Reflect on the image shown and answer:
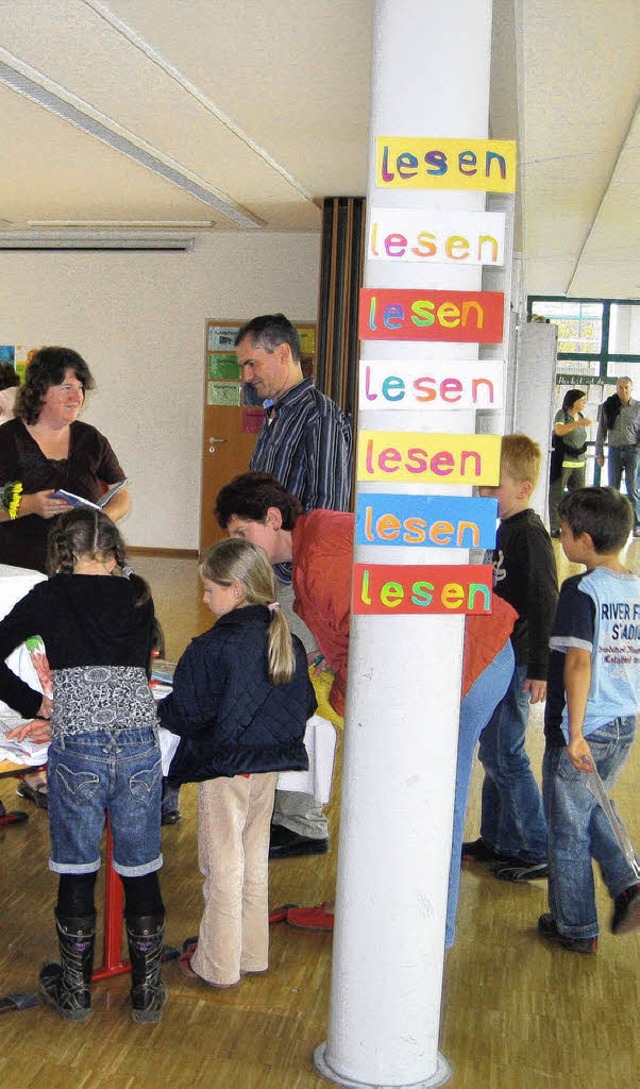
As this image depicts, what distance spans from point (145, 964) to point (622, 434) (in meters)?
12.8

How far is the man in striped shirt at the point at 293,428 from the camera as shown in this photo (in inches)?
145

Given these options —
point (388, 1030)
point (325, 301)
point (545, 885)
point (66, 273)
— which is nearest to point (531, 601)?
point (545, 885)

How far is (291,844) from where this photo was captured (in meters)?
3.86

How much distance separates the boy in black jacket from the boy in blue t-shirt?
1.24 feet

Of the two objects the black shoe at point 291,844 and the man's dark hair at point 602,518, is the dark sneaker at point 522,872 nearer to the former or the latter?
the black shoe at point 291,844

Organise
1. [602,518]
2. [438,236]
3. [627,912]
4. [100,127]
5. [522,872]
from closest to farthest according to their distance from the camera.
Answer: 1. [438,236]
2. [627,912]
3. [602,518]
4. [522,872]
5. [100,127]

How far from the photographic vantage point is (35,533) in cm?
381

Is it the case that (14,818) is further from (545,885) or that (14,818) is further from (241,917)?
(545,885)

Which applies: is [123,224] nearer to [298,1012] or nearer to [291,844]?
[291,844]

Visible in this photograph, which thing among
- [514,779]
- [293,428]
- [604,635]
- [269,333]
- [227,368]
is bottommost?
[514,779]

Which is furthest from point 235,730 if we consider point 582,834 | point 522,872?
point 522,872

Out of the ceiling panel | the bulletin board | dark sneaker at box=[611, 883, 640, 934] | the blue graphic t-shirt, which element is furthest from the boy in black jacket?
the bulletin board

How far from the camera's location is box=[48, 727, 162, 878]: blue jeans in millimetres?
2584

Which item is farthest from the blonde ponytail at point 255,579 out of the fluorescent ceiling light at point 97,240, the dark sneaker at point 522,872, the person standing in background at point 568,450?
the person standing in background at point 568,450
